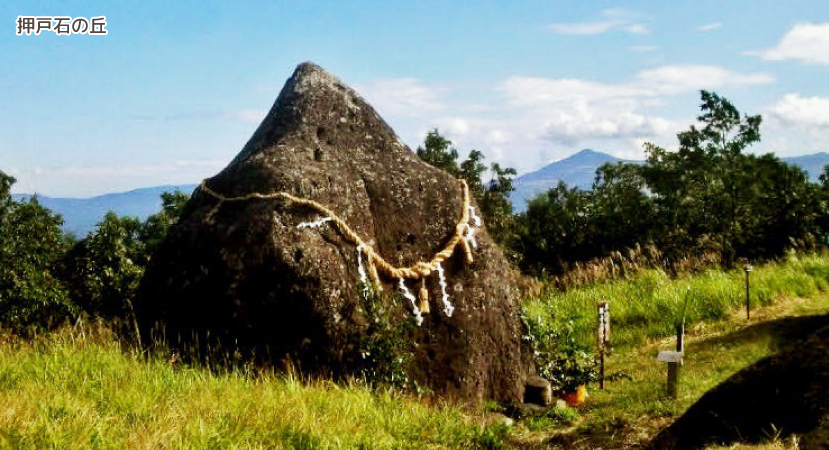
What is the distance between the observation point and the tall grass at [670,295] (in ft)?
44.2

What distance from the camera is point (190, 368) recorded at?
7855 millimetres

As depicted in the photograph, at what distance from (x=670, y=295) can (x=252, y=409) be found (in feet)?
32.8

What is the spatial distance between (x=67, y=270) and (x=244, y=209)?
13.5 meters

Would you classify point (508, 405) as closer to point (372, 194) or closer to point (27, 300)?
point (372, 194)

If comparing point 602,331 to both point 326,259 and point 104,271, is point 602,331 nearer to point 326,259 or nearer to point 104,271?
point 326,259

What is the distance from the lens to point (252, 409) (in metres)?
6.23

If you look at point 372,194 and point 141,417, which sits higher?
point 372,194

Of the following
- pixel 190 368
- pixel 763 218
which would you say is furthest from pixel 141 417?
pixel 763 218

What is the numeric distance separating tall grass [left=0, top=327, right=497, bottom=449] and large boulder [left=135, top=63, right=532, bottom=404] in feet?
1.86

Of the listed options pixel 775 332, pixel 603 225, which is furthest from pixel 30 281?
pixel 603 225

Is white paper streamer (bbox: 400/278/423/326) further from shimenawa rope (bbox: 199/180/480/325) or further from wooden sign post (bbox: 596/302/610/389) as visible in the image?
wooden sign post (bbox: 596/302/610/389)

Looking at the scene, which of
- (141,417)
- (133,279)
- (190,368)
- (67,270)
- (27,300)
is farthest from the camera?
(67,270)

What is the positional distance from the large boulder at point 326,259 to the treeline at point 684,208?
11424mm

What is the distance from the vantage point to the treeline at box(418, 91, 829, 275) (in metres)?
22.0
